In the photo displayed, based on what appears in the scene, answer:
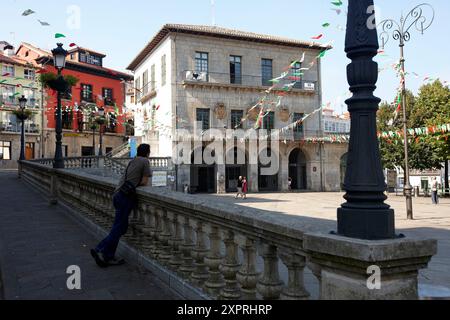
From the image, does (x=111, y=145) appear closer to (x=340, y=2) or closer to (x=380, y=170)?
(x=340, y=2)

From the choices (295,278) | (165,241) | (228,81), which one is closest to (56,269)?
(165,241)

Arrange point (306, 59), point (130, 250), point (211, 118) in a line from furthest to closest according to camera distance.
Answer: point (306, 59) → point (211, 118) → point (130, 250)

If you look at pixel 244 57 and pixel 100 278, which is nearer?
pixel 100 278

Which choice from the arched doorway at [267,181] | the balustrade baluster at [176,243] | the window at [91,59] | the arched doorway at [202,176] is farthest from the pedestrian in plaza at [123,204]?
the window at [91,59]

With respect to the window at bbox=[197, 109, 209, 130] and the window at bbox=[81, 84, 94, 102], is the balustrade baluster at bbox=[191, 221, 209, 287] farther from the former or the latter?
the window at bbox=[81, 84, 94, 102]

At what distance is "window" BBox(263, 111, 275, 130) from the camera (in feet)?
106

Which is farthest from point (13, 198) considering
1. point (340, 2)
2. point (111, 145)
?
point (111, 145)

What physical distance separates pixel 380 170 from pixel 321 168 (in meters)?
32.8

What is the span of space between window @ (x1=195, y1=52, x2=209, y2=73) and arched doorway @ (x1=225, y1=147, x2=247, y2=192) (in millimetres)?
7171

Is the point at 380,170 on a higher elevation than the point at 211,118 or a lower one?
lower

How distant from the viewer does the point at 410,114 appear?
107 feet

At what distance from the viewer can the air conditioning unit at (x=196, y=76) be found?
1168 inches

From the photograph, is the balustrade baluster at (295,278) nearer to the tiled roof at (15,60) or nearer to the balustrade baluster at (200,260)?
the balustrade baluster at (200,260)

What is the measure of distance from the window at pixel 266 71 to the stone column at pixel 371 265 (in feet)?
103
